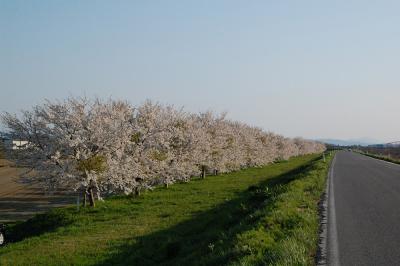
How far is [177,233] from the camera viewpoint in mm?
17500

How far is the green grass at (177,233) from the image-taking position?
9602 millimetres

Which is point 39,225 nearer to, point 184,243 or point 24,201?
point 184,243

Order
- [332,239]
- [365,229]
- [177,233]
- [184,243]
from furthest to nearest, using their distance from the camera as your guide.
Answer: [177,233] < [184,243] < [365,229] < [332,239]

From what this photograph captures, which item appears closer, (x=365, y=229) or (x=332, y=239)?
(x=332, y=239)

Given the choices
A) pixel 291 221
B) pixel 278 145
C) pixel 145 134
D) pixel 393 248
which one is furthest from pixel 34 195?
pixel 278 145

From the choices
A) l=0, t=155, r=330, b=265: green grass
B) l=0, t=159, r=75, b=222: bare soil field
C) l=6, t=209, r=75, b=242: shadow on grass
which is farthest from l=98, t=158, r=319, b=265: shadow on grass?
l=0, t=159, r=75, b=222: bare soil field

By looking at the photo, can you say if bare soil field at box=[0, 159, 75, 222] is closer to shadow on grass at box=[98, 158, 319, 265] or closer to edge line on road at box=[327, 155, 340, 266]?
shadow on grass at box=[98, 158, 319, 265]

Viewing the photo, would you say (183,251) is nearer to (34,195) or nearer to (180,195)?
(180,195)

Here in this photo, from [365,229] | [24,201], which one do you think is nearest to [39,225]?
[365,229]

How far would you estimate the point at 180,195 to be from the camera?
102 ft

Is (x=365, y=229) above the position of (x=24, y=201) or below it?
above

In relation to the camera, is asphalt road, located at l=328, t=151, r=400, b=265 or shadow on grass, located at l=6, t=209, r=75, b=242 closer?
asphalt road, located at l=328, t=151, r=400, b=265

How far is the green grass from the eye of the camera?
31.5ft

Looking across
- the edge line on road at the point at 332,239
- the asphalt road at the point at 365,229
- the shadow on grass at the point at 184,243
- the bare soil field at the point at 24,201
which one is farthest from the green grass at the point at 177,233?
the bare soil field at the point at 24,201
